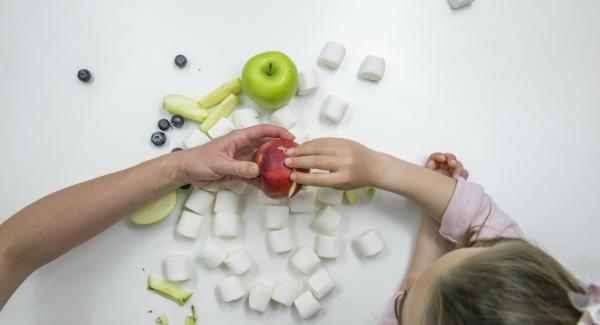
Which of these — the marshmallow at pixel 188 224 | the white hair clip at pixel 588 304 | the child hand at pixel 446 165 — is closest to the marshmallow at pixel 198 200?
the marshmallow at pixel 188 224

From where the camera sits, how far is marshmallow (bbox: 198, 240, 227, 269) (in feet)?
2.95

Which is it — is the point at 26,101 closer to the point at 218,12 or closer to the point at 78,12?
the point at 78,12

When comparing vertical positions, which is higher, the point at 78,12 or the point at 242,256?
the point at 78,12

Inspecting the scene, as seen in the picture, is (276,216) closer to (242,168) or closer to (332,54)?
(242,168)

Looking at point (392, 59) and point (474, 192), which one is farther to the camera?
point (392, 59)

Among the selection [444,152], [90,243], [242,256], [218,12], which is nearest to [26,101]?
[90,243]

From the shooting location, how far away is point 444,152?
39.0 inches

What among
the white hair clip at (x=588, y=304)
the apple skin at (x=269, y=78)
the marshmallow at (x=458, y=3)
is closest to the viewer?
the white hair clip at (x=588, y=304)

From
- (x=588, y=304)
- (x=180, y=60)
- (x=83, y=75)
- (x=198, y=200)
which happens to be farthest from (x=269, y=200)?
(x=588, y=304)

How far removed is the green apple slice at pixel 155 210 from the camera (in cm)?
90

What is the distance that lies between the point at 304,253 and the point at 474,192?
34 centimetres

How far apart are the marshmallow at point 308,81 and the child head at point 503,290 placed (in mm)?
466

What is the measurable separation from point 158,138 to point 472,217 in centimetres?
63

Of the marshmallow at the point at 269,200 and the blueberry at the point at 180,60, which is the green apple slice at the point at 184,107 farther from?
the marshmallow at the point at 269,200
